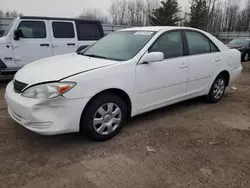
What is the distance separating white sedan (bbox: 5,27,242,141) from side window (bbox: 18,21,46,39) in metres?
3.36

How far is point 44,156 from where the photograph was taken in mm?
3008

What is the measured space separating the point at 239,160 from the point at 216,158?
0.28 m

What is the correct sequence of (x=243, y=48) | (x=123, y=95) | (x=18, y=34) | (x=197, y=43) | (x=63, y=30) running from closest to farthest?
(x=123, y=95) → (x=197, y=43) → (x=18, y=34) → (x=63, y=30) → (x=243, y=48)

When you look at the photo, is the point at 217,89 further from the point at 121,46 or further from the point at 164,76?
the point at 121,46

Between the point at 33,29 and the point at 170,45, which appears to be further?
the point at 33,29

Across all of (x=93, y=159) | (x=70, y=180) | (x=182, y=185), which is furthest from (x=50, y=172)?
(x=182, y=185)

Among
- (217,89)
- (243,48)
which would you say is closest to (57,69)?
(217,89)

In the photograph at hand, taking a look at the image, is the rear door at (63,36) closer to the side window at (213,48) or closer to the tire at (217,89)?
the side window at (213,48)

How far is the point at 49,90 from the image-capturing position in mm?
2889

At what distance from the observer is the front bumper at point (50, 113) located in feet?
9.45


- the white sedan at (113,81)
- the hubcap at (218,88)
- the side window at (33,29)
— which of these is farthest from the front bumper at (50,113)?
the side window at (33,29)

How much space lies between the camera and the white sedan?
2.93 m

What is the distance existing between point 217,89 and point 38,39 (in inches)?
198

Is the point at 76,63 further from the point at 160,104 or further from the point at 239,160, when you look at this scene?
the point at 239,160
